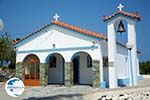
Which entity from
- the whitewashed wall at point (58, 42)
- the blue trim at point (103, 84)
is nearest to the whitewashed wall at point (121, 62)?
the blue trim at point (103, 84)

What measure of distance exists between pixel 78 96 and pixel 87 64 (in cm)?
1435

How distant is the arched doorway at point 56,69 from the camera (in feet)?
75.4

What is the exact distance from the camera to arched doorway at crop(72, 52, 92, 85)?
21656mm

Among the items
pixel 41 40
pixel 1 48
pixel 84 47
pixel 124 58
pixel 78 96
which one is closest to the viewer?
pixel 78 96

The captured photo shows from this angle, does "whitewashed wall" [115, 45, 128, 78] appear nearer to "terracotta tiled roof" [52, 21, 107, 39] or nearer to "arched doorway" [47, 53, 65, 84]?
"terracotta tiled roof" [52, 21, 107, 39]

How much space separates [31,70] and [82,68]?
4512 mm

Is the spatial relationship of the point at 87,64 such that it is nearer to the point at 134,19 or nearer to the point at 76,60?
the point at 76,60

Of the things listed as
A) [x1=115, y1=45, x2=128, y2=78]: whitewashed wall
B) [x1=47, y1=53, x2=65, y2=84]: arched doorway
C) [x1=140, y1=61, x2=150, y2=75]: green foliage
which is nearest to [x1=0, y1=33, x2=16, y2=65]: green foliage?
[x1=47, y1=53, x2=65, y2=84]: arched doorway

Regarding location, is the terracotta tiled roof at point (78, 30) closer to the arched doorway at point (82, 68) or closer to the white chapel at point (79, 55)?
the white chapel at point (79, 55)

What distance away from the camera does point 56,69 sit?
23.3 meters

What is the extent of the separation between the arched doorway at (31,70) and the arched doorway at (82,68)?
325cm

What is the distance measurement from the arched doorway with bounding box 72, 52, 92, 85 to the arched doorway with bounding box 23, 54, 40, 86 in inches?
128

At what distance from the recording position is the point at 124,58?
74.5ft

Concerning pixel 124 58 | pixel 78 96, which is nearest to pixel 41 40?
pixel 124 58
